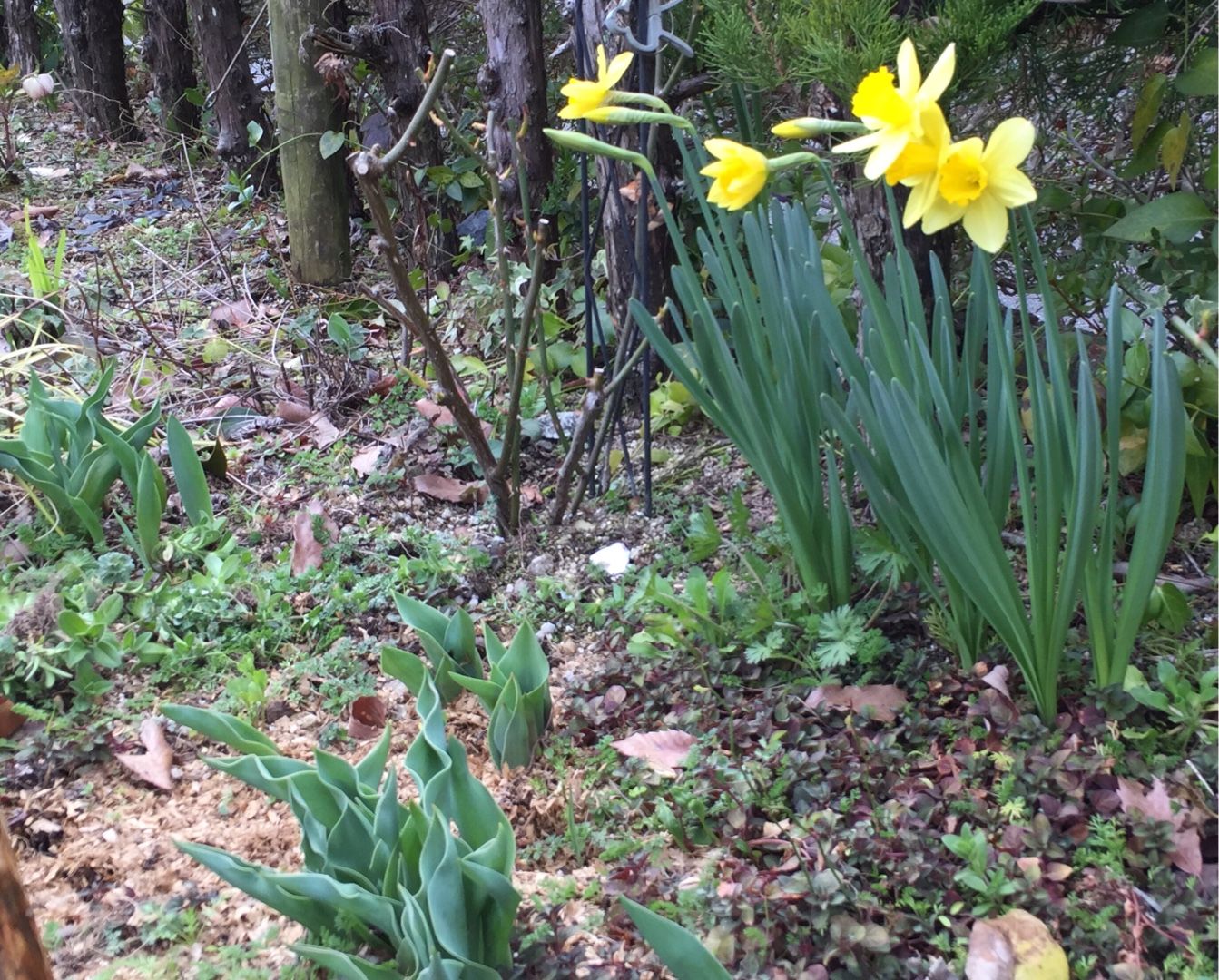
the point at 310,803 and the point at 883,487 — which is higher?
the point at 883,487

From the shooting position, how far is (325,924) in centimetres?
122

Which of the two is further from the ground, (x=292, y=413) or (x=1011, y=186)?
(x=1011, y=186)

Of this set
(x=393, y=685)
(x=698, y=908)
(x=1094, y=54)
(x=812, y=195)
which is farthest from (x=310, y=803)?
(x=1094, y=54)

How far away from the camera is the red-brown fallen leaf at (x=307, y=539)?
221 cm

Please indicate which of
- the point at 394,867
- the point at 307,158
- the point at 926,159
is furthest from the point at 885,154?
the point at 307,158

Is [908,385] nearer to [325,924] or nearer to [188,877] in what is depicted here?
[325,924]

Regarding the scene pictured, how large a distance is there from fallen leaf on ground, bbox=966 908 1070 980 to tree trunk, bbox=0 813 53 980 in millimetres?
1014

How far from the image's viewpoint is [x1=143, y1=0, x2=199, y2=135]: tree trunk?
5.38 meters

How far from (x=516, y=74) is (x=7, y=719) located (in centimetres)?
217

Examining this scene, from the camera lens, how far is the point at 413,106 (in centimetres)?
340

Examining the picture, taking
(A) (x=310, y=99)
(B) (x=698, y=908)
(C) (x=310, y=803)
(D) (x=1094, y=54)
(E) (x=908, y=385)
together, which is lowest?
(B) (x=698, y=908)

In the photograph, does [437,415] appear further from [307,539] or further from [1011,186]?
[1011,186]

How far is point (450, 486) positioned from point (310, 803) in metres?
1.29

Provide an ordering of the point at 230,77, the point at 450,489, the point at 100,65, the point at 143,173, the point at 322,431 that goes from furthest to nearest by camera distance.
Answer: the point at 100,65 → the point at 143,173 → the point at 230,77 → the point at 322,431 → the point at 450,489
